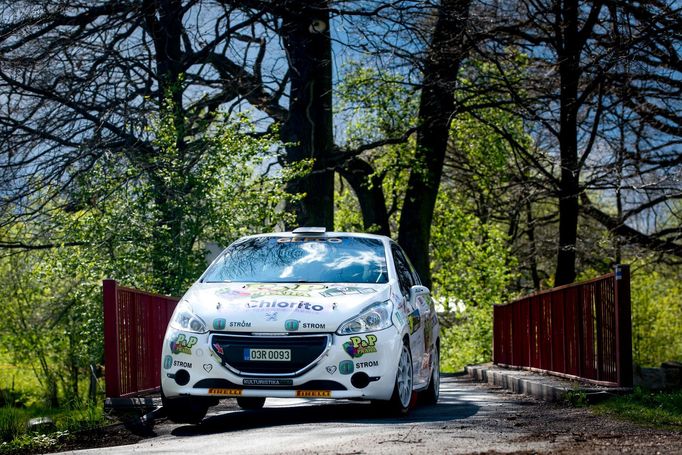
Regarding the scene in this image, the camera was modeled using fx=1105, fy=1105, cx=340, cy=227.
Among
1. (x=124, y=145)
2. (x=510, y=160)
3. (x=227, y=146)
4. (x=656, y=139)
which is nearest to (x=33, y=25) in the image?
(x=124, y=145)

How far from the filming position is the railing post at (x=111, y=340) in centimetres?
1053

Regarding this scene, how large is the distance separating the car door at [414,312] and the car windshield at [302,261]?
32 cm

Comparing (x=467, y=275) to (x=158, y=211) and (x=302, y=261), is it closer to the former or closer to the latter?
(x=158, y=211)

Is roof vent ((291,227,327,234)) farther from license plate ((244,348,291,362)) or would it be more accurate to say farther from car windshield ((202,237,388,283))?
license plate ((244,348,291,362))

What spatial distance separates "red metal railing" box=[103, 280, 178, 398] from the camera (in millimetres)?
10578

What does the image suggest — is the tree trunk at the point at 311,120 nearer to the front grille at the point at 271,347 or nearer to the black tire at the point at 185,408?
the black tire at the point at 185,408

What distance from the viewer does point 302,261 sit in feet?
35.0

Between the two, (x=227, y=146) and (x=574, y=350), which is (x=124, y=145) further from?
(x=574, y=350)

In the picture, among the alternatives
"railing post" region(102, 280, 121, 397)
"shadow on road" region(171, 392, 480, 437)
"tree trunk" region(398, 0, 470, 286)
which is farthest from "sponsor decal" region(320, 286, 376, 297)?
"tree trunk" region(398, 0, 470, 286)

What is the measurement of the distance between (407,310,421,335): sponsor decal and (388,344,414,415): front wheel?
1.08 feet

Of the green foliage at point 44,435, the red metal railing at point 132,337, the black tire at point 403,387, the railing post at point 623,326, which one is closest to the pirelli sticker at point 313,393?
the black tire at point 403,387

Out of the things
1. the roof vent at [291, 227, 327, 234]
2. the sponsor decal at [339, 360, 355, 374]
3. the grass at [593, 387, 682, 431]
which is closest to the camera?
the grass at [593, 387, 682, 431]

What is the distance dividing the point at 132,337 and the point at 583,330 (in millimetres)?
5440

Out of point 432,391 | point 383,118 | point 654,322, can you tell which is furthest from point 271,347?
point 654,322
